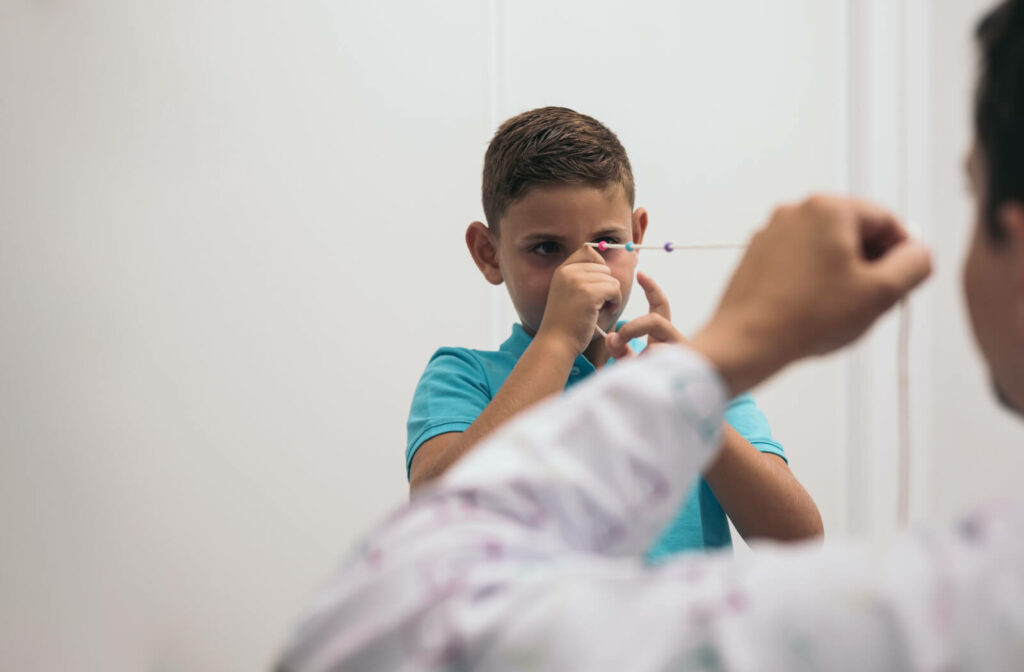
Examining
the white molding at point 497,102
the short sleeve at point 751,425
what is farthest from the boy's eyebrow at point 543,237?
the white molding at point 497,102

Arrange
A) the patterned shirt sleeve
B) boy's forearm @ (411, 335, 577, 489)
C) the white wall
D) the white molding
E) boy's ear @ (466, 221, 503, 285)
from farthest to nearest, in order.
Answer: the white molding → the white wall → boy's ear @ (466, 221, 503, 285) → boy's forearm @ (411, 335, 577, 489) → the patterned shirt sleeve

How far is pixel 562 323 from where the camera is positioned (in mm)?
814

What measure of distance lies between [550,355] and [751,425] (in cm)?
25

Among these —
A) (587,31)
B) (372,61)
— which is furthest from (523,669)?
(587,31)

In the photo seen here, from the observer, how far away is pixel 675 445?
364 millimetres

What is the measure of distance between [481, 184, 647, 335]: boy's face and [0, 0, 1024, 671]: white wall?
1.55ft

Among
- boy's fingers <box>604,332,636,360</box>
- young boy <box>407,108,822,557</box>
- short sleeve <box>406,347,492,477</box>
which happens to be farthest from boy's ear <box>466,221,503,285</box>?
boy's fingers <box>604,332,636,360</box>

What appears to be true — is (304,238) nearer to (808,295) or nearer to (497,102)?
(497,102)

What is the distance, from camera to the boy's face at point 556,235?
91 cm

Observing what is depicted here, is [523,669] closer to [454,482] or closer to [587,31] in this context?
[454,482]

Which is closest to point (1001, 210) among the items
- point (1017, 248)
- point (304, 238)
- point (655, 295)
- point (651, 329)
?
point (1017, 248)

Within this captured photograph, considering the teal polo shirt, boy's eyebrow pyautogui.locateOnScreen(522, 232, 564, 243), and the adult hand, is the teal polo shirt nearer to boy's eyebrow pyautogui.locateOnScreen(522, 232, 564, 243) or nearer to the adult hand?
boy's eyebrow pyautogui.locateOnScreen(522, 232, 564, 243)

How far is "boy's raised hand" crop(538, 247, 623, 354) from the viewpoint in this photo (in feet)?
2.67

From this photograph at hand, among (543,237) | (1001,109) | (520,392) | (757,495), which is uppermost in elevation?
(1001,109)
